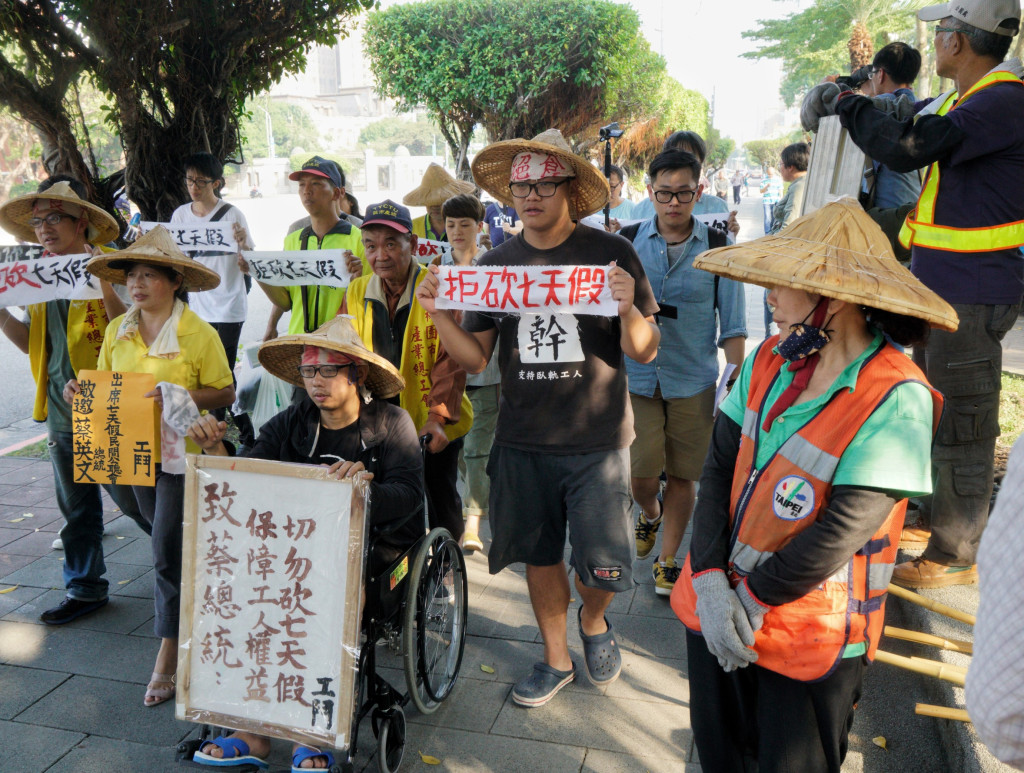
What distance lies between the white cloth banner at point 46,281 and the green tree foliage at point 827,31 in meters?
24.1

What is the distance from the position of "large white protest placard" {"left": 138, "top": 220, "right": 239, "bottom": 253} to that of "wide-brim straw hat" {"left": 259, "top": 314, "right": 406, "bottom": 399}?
209 centimetres

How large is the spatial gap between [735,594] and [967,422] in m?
1.91

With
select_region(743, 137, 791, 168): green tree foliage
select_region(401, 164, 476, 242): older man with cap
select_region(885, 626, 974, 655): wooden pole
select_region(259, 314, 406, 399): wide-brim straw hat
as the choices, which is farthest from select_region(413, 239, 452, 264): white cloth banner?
select_region(743, 137, 791, 168): green tree foliage

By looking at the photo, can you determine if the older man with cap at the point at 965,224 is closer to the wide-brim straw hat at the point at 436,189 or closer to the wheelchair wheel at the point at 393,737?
the wheelchair wheel at the point at 393,737

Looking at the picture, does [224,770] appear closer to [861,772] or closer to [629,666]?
[629,666]

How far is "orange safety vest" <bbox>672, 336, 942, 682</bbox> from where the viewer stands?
6.22ft

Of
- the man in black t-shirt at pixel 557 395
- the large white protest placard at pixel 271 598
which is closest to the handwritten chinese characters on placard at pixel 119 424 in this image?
the large white protest placard at pixel 271 598

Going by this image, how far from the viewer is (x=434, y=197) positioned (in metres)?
5.87

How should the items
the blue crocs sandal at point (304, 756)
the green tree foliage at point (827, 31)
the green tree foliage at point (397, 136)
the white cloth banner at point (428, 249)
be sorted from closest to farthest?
the blue crocs sandal at point (304, 756), the white cloth banner at point (428, 249), the green tree foliage at point (827, 31), the green tree foliage at point (397, 136)

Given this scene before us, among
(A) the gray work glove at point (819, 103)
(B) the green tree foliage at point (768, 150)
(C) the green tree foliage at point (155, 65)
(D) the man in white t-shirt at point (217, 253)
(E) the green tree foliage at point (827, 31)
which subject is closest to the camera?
(A) the gray work glove at point (819, 103)

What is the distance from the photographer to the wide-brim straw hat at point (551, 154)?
3109 mm

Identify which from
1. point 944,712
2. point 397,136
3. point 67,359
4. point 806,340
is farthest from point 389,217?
point 397,136

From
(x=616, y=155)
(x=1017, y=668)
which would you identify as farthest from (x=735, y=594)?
(x=616, y=155)

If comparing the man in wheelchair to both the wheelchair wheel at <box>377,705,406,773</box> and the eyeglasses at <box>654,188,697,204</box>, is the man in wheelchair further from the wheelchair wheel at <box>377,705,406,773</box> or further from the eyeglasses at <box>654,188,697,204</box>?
the eyeglasses at <box>654,188,697,204</box>
